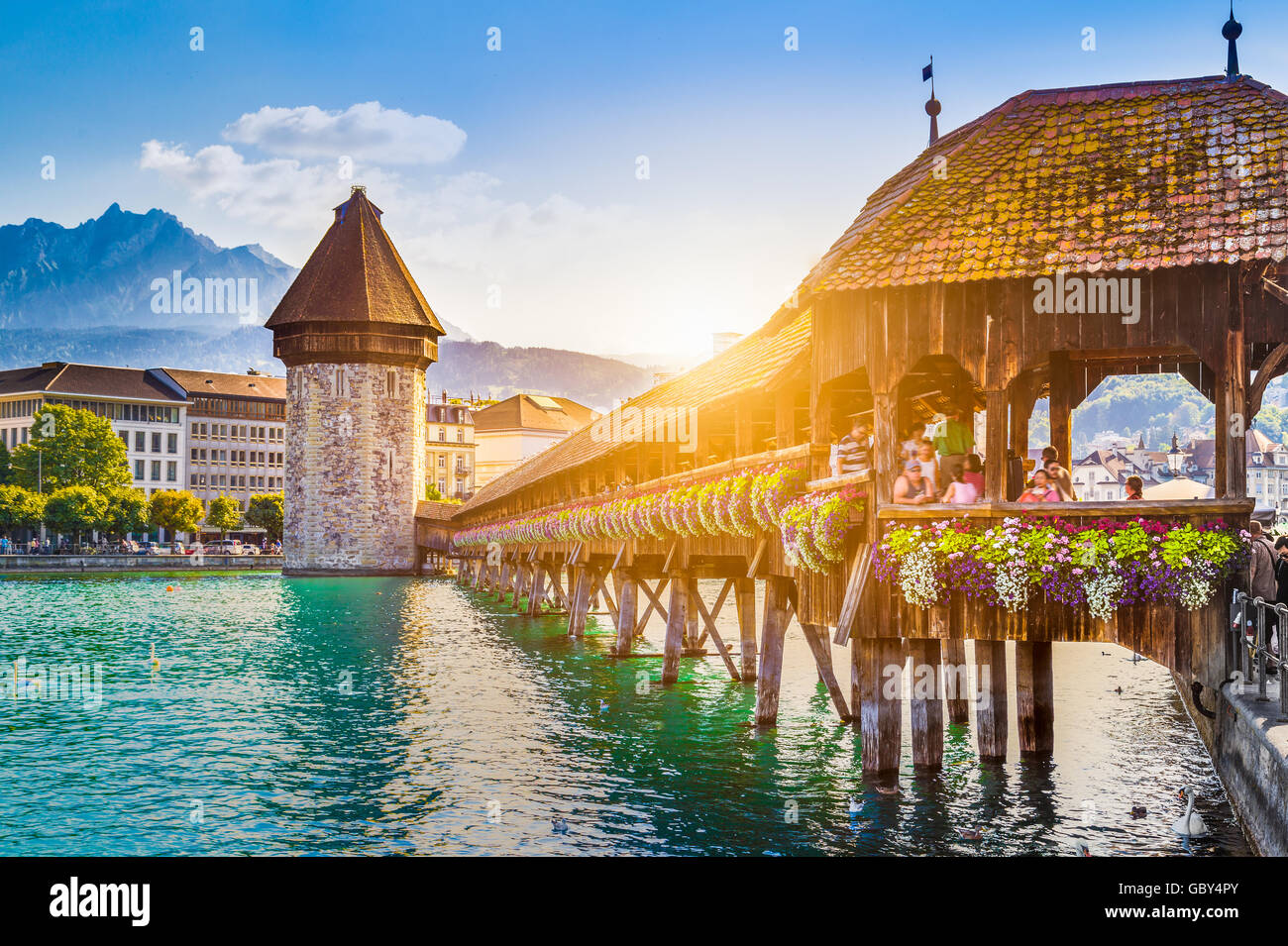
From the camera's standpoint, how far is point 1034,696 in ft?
43.8

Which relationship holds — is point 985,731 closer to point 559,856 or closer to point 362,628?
point 559,856

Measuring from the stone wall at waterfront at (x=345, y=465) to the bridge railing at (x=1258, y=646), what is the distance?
58425mm

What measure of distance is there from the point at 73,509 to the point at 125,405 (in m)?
23.5

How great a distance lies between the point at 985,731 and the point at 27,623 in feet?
98.0

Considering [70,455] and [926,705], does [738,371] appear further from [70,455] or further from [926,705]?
[70,455]

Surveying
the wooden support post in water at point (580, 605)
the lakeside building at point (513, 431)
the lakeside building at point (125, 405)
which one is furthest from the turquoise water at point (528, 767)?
the lakeside building at point (513, 431)

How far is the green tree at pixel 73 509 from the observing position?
2908 inches

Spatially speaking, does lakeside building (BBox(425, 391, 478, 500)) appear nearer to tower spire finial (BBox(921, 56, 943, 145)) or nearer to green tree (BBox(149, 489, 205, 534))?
green tree (BBox(149, 489, 205, 534))

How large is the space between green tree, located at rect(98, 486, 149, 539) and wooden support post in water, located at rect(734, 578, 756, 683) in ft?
208

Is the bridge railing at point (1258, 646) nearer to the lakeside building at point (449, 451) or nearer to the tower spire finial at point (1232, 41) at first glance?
the tower spire finial at point (1232, 41)

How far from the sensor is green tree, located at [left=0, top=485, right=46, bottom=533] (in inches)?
2911
